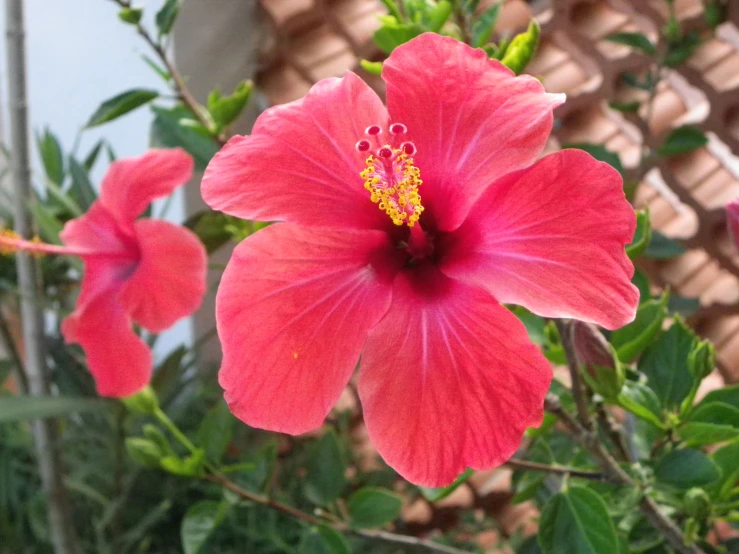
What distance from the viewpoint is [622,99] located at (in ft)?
4.05

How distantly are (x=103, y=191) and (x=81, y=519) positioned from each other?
72 cm

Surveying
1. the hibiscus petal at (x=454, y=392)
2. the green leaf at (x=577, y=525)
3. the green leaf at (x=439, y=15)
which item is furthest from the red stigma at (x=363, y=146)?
the green leaf at (x=577, y=525)

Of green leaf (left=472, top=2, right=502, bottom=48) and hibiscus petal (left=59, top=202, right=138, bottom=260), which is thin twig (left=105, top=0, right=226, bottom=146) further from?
green leaf (left=472, top=2, right=502, bottom=48)

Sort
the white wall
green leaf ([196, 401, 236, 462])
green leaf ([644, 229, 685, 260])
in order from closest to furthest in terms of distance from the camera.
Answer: green leaf ([196, 401, 236, 462])
green leaf ([644, 229, 685, 260])
the white wall

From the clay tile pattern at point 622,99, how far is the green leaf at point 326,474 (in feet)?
1.49

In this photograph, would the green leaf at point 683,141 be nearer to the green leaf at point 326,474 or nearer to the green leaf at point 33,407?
the green leaf at point 326,474

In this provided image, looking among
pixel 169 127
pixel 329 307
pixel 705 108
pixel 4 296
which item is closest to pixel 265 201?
pixel 329 307

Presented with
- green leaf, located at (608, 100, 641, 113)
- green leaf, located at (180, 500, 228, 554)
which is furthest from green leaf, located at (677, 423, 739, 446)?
green leaf, located at (608, 100, 641, 113)

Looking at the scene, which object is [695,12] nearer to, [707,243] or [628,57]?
[628,57]

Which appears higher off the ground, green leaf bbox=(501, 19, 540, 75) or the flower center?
green leaf bbox=(501, 19, 540, 75)

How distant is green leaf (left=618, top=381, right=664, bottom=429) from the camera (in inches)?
20.8

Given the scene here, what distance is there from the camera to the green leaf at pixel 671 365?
616mm

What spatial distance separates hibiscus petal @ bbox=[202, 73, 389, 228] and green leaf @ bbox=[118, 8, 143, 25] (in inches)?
13.2

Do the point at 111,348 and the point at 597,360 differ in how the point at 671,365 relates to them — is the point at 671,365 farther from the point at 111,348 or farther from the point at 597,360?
the point at 111,348
